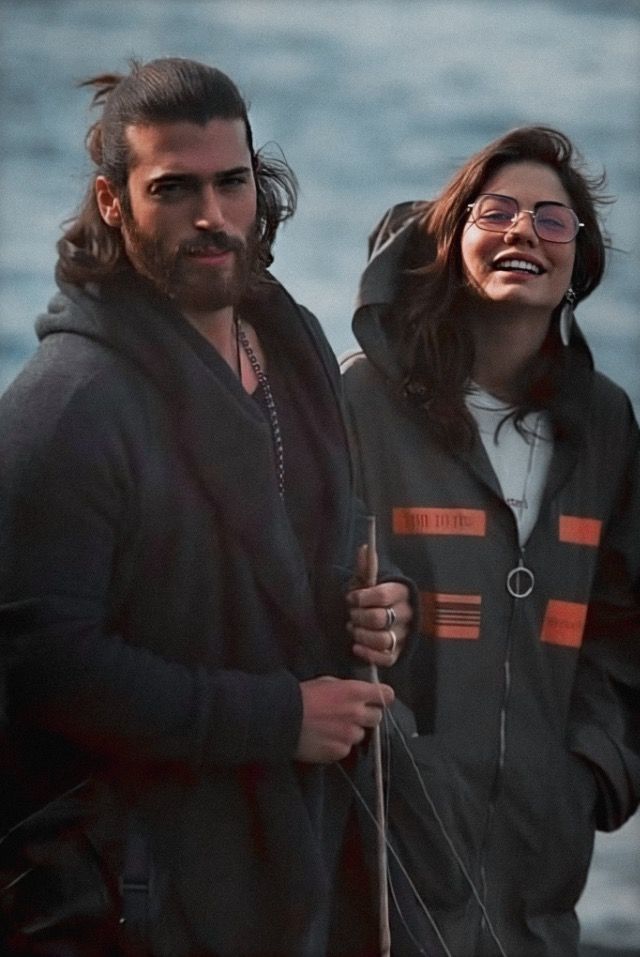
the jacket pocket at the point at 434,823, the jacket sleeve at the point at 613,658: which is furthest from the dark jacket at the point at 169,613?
the jacket sleeve at the point at 613,658

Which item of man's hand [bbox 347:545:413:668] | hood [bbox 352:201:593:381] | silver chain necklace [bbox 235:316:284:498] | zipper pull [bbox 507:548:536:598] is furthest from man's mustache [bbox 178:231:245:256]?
zipper pull [bbox 507:548:536:598]

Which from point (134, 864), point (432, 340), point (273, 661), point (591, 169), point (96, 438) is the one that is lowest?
point (134, 864)

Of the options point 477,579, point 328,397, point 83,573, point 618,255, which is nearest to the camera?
point 83,573

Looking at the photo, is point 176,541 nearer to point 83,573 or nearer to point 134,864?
point 83,573

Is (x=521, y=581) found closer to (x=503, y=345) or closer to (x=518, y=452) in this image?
(x=518, y=452)

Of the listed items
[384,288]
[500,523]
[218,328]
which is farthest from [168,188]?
[500,523]

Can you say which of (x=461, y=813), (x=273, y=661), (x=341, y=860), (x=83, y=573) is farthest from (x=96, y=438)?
(x=461, y=813)

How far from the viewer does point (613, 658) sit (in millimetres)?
2924

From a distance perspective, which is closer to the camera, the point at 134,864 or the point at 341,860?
the point at 134,864

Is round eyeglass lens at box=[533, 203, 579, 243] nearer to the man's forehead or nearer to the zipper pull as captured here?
the zipper pull

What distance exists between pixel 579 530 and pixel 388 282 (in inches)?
15.0

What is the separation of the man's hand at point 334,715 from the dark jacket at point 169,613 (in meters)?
0.02

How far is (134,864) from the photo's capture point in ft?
7.85

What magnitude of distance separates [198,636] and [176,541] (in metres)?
0.10
